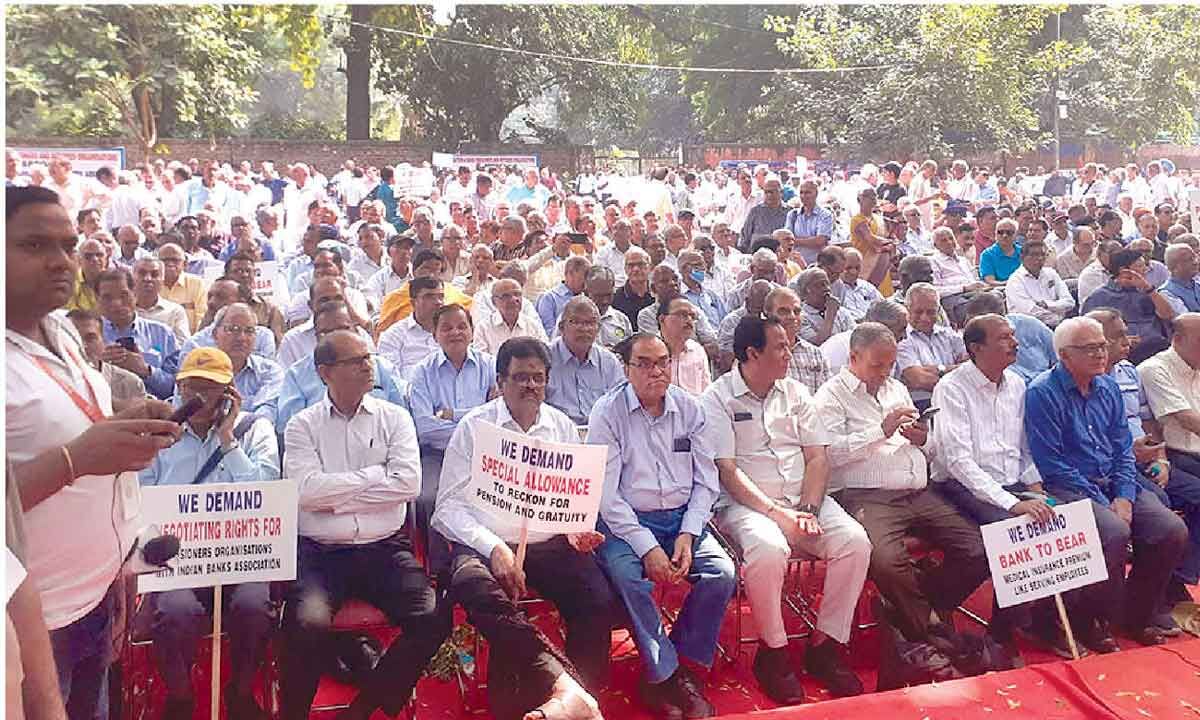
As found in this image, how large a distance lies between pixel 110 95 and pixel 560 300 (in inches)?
411

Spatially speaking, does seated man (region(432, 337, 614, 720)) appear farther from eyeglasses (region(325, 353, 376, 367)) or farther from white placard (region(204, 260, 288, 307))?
white placard (region(204, 260, 288, 307))

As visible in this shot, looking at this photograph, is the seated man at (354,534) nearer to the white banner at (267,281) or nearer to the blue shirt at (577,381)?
the blue shirt at (577,381)

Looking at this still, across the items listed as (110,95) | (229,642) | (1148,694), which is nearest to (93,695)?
(229,642)

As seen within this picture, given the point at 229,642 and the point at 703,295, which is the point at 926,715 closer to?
the point at 229,642

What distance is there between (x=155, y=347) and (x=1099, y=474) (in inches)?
197

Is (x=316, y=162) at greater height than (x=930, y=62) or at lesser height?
lesser

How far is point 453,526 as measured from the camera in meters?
3.96

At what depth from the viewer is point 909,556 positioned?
452 centimetres

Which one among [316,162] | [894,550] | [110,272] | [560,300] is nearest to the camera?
[894,550]

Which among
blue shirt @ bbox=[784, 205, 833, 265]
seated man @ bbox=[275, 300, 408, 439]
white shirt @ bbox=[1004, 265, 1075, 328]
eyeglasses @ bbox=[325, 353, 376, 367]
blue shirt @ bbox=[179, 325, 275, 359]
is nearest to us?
eyeglasses @ bbox=[325, 353, 376, 367]

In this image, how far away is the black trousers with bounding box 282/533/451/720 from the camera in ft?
11.7

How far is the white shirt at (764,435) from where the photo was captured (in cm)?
452

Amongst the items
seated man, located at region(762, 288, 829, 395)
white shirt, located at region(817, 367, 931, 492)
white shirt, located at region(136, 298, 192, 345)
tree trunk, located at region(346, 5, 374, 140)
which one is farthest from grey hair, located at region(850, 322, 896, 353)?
tree trunk, located at region(346, 5, 374, 140)

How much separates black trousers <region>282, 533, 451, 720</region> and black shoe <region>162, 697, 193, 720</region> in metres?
0.34
